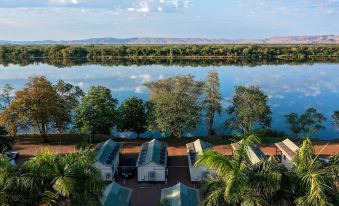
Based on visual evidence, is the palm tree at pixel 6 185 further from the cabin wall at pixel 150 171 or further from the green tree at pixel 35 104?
the green tree at pixel 35 104

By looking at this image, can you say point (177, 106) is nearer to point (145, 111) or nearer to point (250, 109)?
point (145, 111)

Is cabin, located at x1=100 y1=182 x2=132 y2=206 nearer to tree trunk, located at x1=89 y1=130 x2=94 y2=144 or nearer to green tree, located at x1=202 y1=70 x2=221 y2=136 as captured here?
tree trunk, located at x1=89 y1=130 x2=94 y2=144

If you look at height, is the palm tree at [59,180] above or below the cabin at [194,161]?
above

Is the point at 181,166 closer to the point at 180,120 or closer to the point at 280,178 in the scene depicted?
the point at 180,120

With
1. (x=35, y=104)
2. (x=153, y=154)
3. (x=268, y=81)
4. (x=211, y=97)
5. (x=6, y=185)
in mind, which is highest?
(x=6, y=185)

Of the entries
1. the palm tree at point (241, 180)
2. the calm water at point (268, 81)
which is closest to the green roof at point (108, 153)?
the calm water at point (268, 81)

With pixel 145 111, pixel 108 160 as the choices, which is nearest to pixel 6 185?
pixel 108 160
